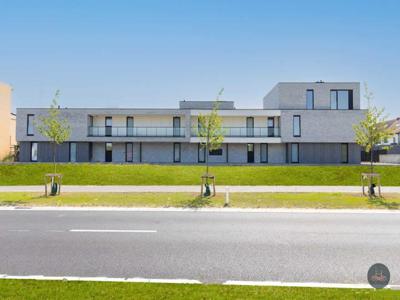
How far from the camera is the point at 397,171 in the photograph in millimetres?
26281

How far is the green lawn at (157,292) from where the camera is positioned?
4.66 metres

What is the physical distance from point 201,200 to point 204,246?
7.75m

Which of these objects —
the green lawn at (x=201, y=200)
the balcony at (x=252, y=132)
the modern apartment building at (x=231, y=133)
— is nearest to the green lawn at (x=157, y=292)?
the green lawn at (x=201, y=200)

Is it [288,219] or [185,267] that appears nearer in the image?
[185,267]

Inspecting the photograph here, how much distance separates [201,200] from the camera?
1559 cm

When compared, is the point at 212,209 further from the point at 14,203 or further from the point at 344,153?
the point at 344,153

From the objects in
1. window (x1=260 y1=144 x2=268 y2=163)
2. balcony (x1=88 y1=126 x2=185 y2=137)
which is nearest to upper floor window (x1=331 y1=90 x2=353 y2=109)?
window (x1=260 y1=144 x2=268 y2=163)

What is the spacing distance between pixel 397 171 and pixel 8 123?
45003mm

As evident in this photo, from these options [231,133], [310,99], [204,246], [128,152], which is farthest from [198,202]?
[310,99]

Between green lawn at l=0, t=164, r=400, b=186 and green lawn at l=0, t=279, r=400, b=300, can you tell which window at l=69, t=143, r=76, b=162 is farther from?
green lawn at l=0, t=279, r=400, b=300

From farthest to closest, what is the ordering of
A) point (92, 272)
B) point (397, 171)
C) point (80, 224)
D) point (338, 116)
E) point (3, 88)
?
1. point (3, 88)
2. point (338, 116)
3. point (397, 171)
4. point (80, 224)
5. point (92, 272)

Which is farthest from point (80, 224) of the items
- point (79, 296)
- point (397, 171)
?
point (397, 171)

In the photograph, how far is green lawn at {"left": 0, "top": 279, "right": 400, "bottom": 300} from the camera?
4664 mm

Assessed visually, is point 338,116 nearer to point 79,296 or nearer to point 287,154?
point 287,154
